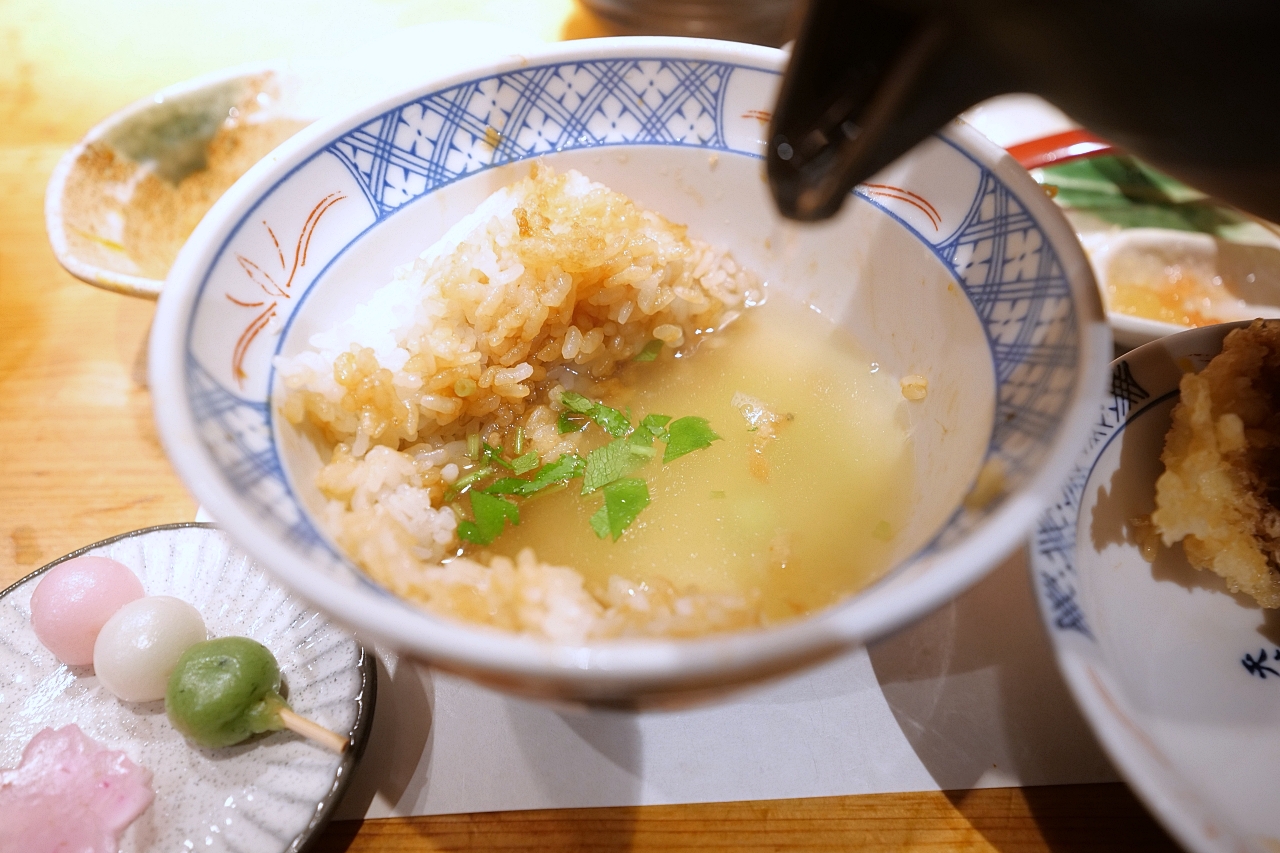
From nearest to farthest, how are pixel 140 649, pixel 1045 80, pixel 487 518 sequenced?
pixel 1045 80 → pixel 140 649 → pixel 487 518

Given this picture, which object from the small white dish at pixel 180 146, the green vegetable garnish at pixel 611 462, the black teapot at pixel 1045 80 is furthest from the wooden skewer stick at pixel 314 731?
the small white dish at pixel 180 146

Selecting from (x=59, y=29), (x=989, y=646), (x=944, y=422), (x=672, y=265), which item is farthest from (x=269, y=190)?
(x=59, y=29)

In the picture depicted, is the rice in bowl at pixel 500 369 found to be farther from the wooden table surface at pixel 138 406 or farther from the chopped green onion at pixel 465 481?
the wooden table surface at pixel 138 406

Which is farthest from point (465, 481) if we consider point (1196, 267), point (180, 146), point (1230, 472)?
point (1196, 267)

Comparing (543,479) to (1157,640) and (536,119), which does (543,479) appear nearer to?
(536,119)

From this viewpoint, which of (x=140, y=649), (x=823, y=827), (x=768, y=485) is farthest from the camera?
(x=768, y=485)

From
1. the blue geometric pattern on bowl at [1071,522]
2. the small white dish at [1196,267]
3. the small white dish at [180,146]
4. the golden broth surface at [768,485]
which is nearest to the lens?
the blue geometric pattern on bowl at [1071,522]
